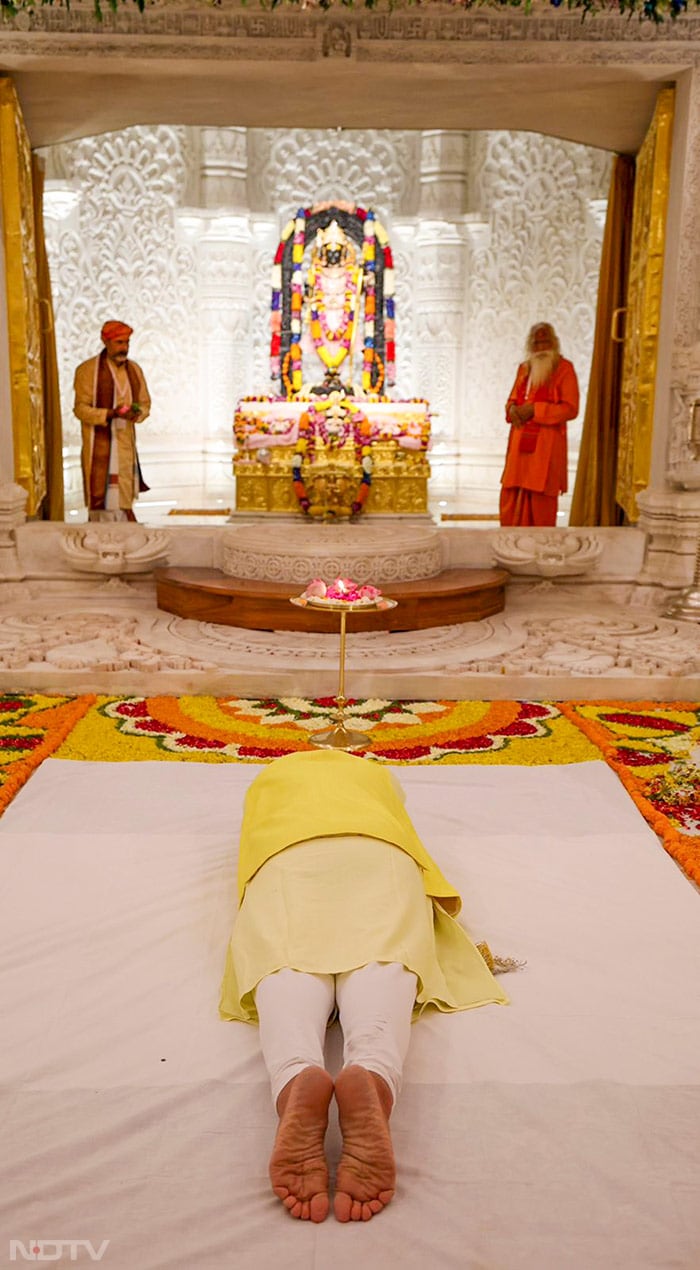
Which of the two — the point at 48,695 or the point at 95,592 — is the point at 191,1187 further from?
the point at 95,592

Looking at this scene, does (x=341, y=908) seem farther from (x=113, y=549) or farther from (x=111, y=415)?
(x=111, y=415)

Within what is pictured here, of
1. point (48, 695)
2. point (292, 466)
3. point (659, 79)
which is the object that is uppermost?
point (659, 79)

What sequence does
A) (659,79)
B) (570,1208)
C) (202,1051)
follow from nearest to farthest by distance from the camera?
(570,1208)
(202,1051)
(659,79)

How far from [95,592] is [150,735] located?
8.59 feet

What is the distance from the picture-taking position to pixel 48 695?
539 centimetres

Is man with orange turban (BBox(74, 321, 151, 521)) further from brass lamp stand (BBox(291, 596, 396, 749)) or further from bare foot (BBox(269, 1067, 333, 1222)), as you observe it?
bare foot (BBox(269, 1067, 333, 1222))

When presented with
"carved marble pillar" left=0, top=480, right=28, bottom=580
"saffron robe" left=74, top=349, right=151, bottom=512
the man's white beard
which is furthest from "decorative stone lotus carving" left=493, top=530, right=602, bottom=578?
"carved marble pillar" left=0, top=480, right=28, bottom=580

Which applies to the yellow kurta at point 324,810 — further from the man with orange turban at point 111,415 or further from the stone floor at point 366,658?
the man with orange turban at point 111,415

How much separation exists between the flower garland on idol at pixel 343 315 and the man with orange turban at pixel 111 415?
9.90 ft

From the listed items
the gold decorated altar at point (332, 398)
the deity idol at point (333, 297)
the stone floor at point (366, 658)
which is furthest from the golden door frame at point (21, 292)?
the deity idol at point (333, 297)

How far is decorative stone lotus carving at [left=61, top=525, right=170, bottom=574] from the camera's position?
700 centimetres

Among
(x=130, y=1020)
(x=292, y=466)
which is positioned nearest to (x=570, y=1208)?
(x=130, y=1020)

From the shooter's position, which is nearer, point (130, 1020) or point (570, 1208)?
point (570, 1208)

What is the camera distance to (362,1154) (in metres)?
1.89
